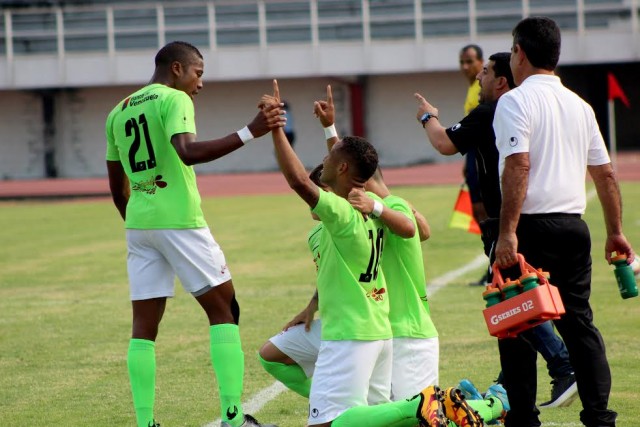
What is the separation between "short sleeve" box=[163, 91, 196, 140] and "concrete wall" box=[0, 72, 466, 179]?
126 ft

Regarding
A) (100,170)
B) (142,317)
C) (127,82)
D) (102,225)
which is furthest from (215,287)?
(100,170)

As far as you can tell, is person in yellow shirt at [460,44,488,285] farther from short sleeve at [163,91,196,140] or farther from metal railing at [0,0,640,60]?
metal railing at [0,0,640,60]

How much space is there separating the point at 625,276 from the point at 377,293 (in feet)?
5.09

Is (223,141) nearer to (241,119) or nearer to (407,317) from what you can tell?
Answer: (407,317)

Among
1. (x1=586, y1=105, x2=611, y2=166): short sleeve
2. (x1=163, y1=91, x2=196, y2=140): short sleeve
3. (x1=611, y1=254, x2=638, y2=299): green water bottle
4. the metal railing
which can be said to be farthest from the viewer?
the metal railing

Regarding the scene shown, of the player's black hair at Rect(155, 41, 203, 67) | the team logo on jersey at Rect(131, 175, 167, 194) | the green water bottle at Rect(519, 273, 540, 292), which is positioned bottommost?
the green water bottle at Rect(519, 273, 540, 292)

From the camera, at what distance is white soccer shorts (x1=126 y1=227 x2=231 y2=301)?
6.48 metres

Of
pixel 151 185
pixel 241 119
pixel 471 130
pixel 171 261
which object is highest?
pixel 241 119

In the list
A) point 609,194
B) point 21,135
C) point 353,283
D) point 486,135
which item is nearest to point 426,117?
point 486,135

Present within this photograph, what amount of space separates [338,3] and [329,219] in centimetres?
4088

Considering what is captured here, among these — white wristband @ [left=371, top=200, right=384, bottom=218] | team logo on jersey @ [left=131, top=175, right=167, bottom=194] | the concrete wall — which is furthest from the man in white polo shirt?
the concrete wall

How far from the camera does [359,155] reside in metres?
5.57

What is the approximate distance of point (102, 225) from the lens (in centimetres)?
2242

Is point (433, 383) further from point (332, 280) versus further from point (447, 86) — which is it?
point (447, 86)
